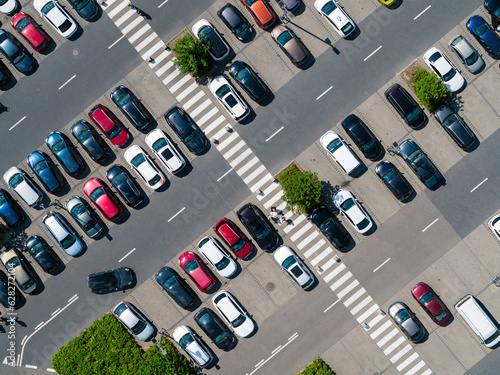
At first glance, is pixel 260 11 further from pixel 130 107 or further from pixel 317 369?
pixel 317 369

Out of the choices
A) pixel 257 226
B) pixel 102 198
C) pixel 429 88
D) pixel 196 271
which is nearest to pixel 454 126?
pixel 429 88

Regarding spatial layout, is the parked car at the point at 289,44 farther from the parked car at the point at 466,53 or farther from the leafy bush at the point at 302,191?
the parked car at the point at 466,53

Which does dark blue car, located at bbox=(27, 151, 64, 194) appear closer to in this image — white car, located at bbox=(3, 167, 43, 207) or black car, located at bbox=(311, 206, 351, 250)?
white car, located at bbox=(3, 167, 43, 207)

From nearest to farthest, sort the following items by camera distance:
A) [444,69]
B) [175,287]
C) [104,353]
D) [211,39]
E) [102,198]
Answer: [211,39]
[175,287]
[102,198]
[444,69]
[104,353]

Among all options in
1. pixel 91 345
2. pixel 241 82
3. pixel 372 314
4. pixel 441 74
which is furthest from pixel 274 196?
pixel 91 345

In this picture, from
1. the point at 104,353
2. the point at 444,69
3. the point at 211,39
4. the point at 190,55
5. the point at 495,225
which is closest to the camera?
the point at 190,55

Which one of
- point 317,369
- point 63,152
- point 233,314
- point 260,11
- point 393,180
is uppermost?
point 63,152
